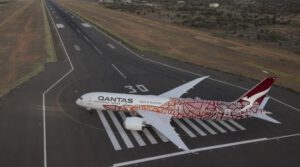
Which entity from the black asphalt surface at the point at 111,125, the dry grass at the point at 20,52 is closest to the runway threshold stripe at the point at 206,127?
the black asphalt surface at the point at 111,125

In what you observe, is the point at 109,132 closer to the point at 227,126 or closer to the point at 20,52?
the point at 227,126

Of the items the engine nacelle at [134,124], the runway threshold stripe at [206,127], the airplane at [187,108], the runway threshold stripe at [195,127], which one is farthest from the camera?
the runway threshold stripe at [206,127]

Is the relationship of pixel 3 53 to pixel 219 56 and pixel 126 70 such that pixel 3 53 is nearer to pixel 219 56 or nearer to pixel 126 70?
pixel 126 70

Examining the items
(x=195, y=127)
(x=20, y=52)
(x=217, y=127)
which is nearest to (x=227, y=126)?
(x=217, y=127)

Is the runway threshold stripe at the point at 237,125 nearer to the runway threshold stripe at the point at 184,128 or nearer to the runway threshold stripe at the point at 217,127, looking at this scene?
the runway threshold stripe at the point at 217,127

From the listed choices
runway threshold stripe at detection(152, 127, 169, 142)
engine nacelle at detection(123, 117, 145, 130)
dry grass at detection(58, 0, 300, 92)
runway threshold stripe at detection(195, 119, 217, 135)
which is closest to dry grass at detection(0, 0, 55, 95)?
engine nacelle at detection(123, 117, 145, 130)

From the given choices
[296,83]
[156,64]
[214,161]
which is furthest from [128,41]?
[214,161]

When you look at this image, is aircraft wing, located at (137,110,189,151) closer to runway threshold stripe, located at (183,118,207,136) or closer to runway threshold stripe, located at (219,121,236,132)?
runway threshold stripe, located at (183,118,207,136)
